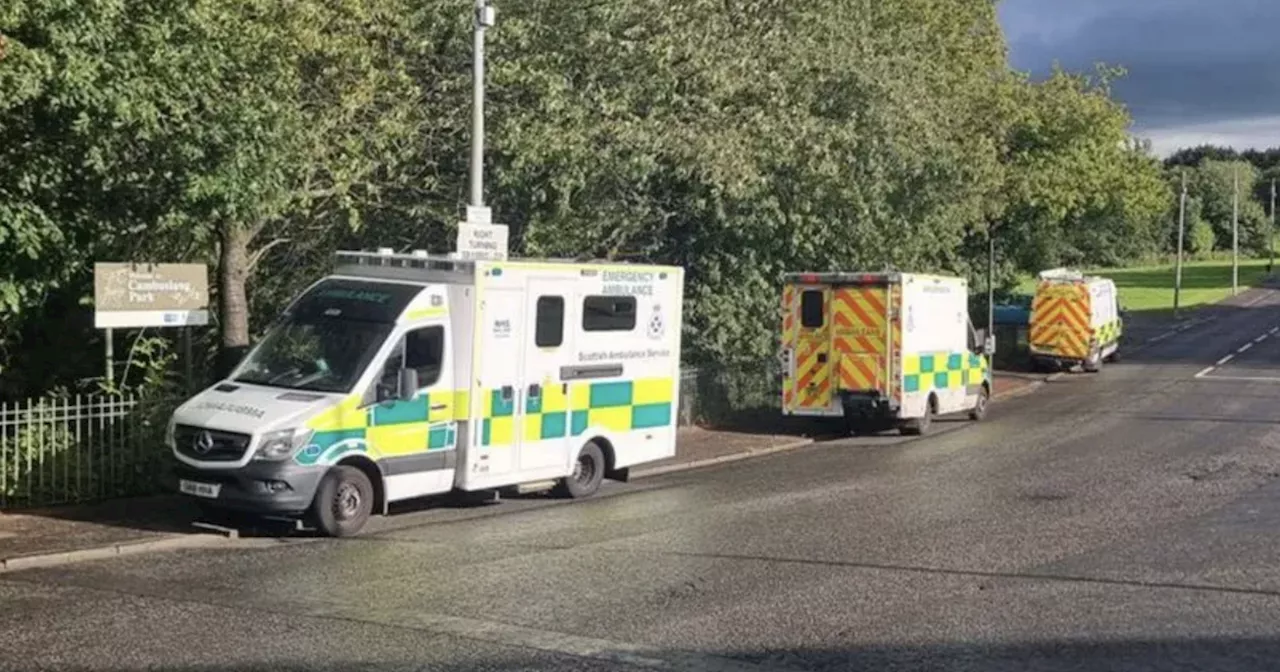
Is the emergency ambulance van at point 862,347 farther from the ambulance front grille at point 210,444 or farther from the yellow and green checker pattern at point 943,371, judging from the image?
the ambulance front grille at point 210,444

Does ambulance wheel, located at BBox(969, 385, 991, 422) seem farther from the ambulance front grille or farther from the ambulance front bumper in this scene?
the ambulance front grille

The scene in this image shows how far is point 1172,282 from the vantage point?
101312 mm

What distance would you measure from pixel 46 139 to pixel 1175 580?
10.2 meters

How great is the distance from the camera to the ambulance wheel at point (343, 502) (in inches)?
469

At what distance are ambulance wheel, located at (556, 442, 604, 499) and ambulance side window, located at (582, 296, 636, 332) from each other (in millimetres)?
1323

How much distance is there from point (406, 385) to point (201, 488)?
2010mm

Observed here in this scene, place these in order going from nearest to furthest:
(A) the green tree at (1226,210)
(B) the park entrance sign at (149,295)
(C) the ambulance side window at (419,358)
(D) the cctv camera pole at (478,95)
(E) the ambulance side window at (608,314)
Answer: (C) the ambulance side window at (419,358)
(B) the park entrance sign at (149,295)
(E) the ambulance side window at (608,314)
(D) the cctv camera pole at (478,95)
(A) the green tree at (1226,210)

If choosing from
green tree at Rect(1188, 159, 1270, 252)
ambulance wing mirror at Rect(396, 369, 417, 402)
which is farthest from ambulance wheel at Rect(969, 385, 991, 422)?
green tree at Rect(1188, 159, 1270, 252)

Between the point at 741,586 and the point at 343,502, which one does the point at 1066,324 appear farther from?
the point at 741,586

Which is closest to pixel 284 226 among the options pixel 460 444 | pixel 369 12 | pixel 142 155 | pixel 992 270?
pixel 369 12

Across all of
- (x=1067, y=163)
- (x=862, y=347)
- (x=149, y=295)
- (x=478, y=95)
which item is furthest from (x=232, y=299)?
(x=1067, y=163)

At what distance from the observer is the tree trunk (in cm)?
1636

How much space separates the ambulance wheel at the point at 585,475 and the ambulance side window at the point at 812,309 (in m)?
7.60

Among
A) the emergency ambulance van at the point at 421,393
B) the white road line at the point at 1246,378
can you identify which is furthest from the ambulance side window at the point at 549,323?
the white road line at the point at 1246,378
